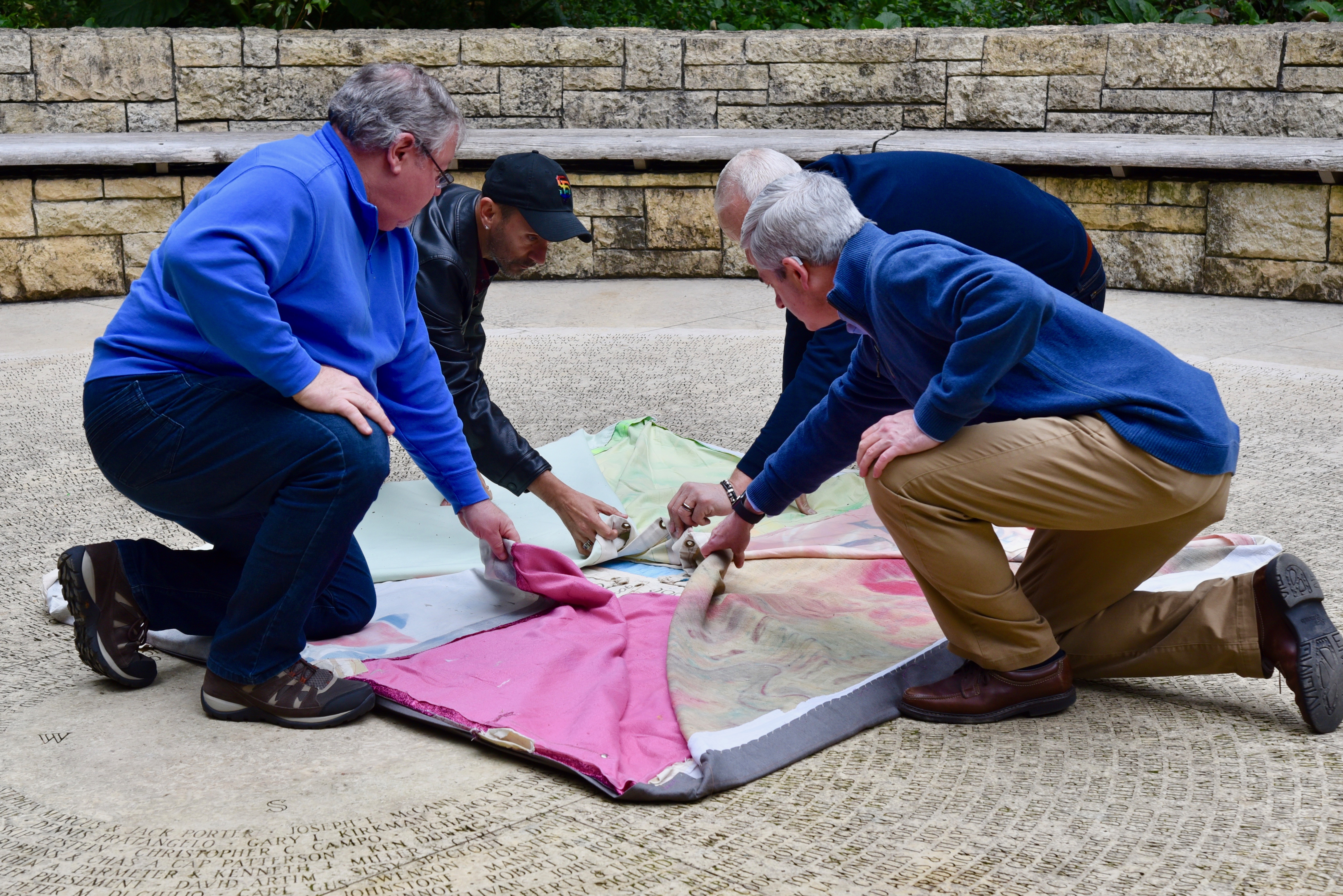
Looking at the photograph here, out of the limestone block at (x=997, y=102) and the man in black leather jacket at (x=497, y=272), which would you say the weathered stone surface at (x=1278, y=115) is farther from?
the man in black leather jacket at (x=497, y=272)

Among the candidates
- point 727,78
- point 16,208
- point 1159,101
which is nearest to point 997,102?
point 1159,101

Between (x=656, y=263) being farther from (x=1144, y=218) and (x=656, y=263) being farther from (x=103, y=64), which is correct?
(x=103, y=64)

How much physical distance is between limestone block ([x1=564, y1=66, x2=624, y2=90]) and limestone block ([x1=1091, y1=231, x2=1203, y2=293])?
289 cm

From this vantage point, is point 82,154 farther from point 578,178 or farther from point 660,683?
point 660,683

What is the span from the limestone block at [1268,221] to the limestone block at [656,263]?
2.60 metres

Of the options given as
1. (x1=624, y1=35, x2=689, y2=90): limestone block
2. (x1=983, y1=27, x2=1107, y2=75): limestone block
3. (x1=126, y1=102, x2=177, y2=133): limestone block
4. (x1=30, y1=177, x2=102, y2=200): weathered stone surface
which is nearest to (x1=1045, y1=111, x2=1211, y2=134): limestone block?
(x1=983, y1=27, x2=1107, y2=75): limestone block

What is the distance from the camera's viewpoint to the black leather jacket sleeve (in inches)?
113

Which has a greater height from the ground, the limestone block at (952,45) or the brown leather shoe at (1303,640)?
the limestone block at (952,45)

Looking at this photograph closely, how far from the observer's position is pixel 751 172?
2768 millimetres

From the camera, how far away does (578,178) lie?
21.4 ft

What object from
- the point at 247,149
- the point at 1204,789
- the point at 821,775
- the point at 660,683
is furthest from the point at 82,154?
the point at 1204,789

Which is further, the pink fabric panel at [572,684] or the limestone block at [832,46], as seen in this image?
the limestone block at [832,46]

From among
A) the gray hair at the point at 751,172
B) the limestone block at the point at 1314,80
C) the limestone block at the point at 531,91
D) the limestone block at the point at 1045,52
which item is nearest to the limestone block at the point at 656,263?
the limestone block at the point at 531,91

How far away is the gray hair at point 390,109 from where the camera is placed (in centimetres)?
204
